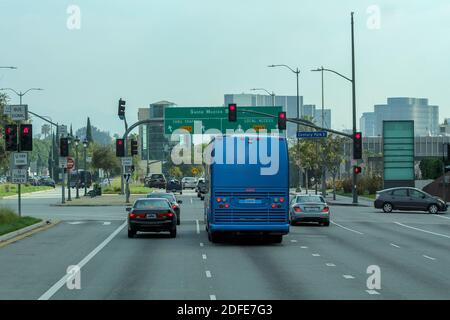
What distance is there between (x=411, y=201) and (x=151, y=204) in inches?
999

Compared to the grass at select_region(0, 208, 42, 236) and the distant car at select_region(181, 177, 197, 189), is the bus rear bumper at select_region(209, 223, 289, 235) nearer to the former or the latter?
the grass at select_region(0, 208, 42, 236)

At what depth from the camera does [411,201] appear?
54.8 meters

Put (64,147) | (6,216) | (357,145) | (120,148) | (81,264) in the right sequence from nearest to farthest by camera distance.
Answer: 1. (81,264)
2. (6,216)
3. (357,145)
4. (120,148)
5. (64,147)

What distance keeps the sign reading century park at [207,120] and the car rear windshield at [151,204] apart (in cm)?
4320

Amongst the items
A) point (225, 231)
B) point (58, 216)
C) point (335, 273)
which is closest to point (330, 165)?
point (58, 216)

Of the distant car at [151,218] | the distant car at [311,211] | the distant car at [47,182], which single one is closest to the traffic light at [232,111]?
the distant car at [311,211]

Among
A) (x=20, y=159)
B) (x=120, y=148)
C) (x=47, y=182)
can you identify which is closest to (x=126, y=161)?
(x=120, y=148)

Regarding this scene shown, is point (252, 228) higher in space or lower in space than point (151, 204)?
lower

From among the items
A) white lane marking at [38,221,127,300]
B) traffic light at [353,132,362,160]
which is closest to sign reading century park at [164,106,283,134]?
traffic light at [353,132,362,160]

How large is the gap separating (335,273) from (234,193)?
8.51m

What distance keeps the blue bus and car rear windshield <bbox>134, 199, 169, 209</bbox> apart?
12.7 feet

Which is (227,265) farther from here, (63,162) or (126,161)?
(63,162)

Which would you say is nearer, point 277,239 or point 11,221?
point 277,239
